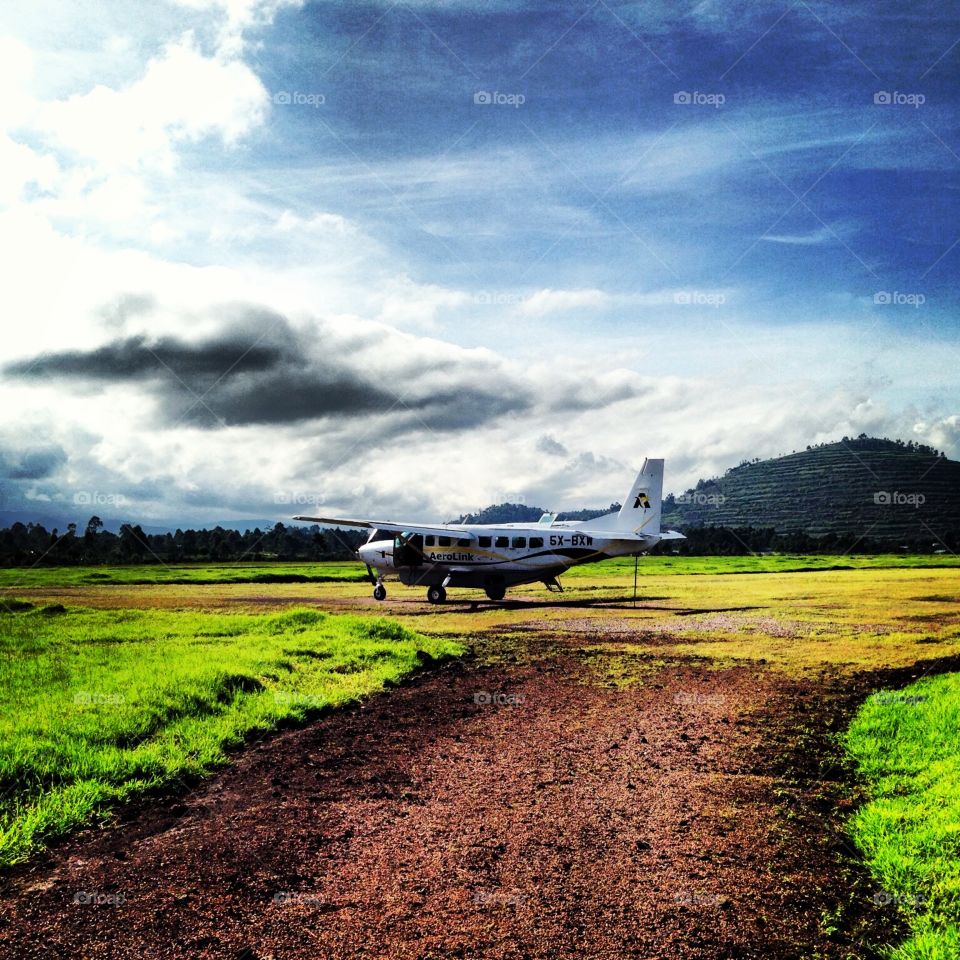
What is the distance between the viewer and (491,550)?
104 ft

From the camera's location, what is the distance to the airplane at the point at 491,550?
31.5m

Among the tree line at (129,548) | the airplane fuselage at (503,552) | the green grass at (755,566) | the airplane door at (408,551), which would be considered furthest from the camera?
the tree line at (129,548)

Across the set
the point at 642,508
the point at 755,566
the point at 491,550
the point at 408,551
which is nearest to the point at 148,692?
the point at 408,551

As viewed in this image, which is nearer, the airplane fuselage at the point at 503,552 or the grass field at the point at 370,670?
the grass field at the point at 370,670

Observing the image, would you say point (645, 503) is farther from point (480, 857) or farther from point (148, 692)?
point (480, 857)

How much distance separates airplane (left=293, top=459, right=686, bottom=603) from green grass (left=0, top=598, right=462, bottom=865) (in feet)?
36.2

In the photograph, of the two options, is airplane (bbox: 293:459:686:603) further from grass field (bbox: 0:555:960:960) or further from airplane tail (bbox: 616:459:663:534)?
grass field (bbox: 0:555:960:960)

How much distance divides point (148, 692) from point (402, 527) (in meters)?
21.6

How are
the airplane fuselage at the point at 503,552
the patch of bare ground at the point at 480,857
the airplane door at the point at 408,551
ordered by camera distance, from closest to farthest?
the patch of bare ground at the point at 480,857 < the airplane fuselage at the point at 503,552 < the airplane door at the point at 408,551

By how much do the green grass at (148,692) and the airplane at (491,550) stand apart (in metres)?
11.0

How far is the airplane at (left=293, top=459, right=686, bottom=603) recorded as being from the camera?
31.5 metres

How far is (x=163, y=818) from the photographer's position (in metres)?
7.16

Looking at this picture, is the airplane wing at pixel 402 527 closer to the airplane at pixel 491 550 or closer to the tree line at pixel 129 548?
the airplane at pixel 491 550

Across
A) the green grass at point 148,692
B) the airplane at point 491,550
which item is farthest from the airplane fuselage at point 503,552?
the green grass at point 148,692
